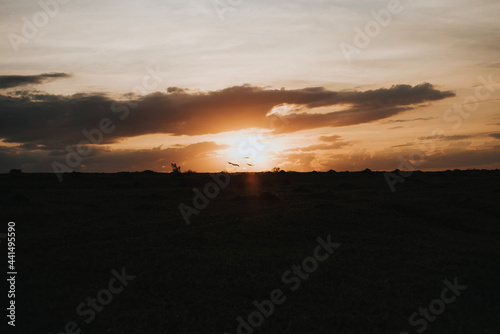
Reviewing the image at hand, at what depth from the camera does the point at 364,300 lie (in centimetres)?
1211

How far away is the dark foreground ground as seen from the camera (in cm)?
1098

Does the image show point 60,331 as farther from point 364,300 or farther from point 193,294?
point 364,300

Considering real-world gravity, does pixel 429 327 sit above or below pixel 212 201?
below

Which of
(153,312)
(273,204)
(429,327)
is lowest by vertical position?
(429,327)

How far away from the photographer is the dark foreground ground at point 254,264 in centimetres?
1098

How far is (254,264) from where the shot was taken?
14.6m

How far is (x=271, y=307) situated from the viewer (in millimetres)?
11734

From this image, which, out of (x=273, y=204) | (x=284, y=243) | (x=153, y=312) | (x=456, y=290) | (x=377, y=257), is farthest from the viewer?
(x=273, y=204)

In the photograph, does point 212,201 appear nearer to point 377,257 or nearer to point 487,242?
point 377,257

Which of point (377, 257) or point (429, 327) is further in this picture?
point (377, 257)

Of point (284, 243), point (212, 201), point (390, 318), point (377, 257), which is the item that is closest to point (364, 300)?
point (390, 318)

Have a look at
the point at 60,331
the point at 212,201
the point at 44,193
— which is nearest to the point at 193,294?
the point at 60,331

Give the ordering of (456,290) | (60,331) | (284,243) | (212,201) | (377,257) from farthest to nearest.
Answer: (212,201) → (284,243) → (377,257) → (456,290) → (60,331)

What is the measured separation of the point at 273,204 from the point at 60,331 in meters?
16.8
